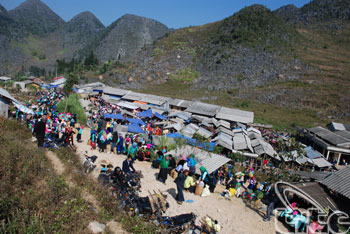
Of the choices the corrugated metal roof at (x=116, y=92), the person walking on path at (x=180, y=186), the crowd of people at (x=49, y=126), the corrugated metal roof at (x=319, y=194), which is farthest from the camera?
the corrugated metal roof at (x=116, y=92)

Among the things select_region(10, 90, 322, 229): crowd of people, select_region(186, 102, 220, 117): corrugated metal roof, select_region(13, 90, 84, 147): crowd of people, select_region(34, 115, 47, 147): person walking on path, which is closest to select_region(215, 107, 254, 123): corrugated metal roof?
select_region(186, 102, 220, 117): corrugated metal roof

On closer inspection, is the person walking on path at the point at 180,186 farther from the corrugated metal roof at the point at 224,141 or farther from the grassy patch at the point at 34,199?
the corrugated metal roof at the point at 224,141

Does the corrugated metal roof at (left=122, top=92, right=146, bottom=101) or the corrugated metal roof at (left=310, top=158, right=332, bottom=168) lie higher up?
the corrugated metal roof at (left=122, top=92, right=146, bottom=101)

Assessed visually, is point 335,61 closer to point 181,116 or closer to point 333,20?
point 333,20

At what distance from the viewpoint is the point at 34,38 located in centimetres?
14900

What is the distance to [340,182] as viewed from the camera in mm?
8727

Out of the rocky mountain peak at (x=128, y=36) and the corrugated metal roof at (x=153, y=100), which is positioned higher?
the rocky mountain peak at (x=128, y=36)

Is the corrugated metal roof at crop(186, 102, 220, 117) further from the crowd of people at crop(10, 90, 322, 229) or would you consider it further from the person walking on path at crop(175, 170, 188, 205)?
the person walking on path at crop(175, 170, 188, 205)

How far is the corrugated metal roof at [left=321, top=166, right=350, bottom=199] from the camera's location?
831 cm

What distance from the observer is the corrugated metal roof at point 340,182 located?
831 centimetres

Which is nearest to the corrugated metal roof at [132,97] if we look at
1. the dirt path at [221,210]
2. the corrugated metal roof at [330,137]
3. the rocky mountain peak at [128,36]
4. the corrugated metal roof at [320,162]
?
the corrugated metal roof at [330,137]

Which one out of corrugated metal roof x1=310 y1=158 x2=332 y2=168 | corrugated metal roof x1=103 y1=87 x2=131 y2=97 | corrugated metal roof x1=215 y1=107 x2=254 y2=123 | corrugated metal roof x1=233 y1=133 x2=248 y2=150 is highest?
corrugated metal roof x1=103 y1=87 x2=131 y2=97

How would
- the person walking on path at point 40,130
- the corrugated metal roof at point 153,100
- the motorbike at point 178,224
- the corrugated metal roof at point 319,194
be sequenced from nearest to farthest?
the motorbike at point 178,224 → the corrugated metal roof at point 319,194 → the person walking on path at point 40,130 → the corrugated metal roof at point 153,100

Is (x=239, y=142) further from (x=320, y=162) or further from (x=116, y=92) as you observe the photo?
(x=116, y=92)
